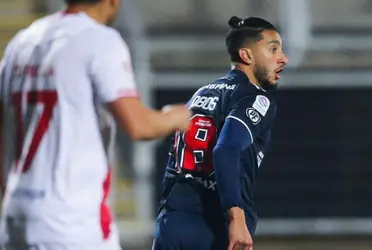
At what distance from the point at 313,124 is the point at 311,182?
21.5 inches

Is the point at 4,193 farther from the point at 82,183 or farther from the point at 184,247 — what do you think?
the point at 184,247

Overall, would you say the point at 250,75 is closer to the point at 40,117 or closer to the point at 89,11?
the point at 89,11

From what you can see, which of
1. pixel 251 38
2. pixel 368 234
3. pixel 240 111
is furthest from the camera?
pixel 368 234

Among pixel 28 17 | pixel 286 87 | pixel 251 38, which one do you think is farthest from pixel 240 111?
pixel 28 17

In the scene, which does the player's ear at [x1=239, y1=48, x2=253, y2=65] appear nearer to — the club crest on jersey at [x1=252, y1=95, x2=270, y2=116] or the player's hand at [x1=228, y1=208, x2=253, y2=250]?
the club crest on jersey at [x1=252, y1=95, x2=270, y2=116]

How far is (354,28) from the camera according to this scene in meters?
10.8

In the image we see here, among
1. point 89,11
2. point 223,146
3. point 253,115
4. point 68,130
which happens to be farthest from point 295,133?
point 68,130

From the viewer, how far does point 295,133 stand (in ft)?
33.9

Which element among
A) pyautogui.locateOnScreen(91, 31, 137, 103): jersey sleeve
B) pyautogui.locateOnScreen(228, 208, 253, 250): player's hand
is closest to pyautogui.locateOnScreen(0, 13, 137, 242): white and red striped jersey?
pyautogui.locateOnScreen(91, 31, 137, 103): jersey sleeve

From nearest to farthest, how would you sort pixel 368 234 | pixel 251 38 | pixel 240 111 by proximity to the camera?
pixel 240 111, pixel 251 38, pixel 368 234

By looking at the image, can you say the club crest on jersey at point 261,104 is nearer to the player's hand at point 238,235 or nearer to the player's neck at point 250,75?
the player's neck at point 250,75

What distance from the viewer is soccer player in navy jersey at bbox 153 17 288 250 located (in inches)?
167

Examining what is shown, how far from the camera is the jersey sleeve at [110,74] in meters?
3.14

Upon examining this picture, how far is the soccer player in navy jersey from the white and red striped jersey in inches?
40.3
